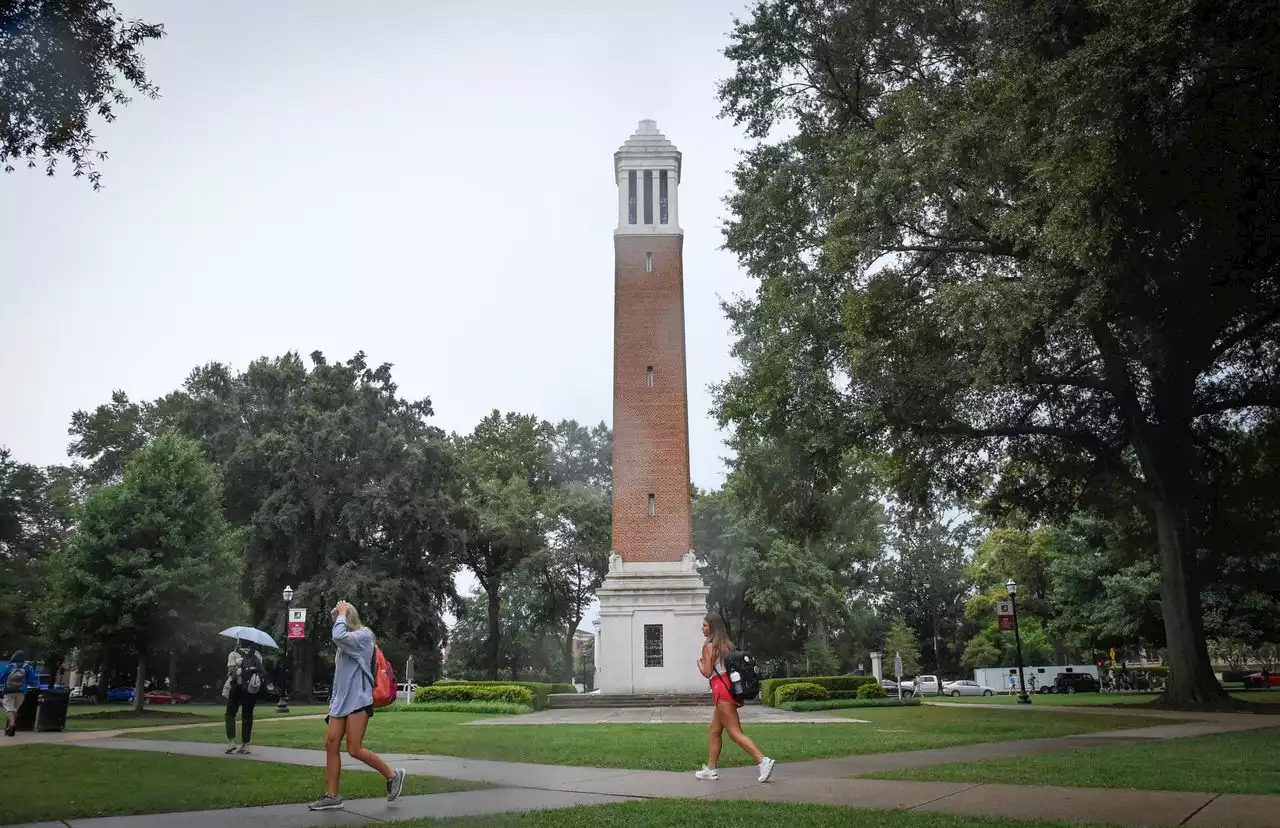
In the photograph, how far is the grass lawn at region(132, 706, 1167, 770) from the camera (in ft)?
36.1

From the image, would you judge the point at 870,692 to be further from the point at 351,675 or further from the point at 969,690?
the point at 351,675

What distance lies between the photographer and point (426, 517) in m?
41.6

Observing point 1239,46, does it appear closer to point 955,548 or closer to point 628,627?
point 628,627

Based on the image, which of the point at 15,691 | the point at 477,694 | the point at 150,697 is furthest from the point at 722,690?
the point at 150,697

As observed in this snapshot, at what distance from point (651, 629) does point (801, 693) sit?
31.2 feet

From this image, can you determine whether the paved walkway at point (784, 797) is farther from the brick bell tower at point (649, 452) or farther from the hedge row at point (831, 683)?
the brick bell tower at point (649, 452)

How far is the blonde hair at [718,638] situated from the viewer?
8.68 m

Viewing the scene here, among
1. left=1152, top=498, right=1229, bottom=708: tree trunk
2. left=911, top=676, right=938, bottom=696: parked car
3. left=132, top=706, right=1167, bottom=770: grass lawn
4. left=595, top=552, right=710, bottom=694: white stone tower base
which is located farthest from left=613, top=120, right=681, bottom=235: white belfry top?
left=911, top=676, right=938, bottom=696: parked car

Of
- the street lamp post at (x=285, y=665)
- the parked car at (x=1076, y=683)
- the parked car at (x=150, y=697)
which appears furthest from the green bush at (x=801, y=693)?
the parked car at (x=150, y=697)

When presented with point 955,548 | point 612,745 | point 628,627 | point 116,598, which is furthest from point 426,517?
point 955,548

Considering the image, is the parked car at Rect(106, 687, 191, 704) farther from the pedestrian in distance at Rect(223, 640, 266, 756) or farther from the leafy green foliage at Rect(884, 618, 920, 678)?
the leafy green foliage at Rect(884, 618, 920, 678)

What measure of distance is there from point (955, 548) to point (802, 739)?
5777 centimetres

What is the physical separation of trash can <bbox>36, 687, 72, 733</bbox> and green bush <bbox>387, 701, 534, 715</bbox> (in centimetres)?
961

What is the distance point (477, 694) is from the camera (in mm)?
28359
